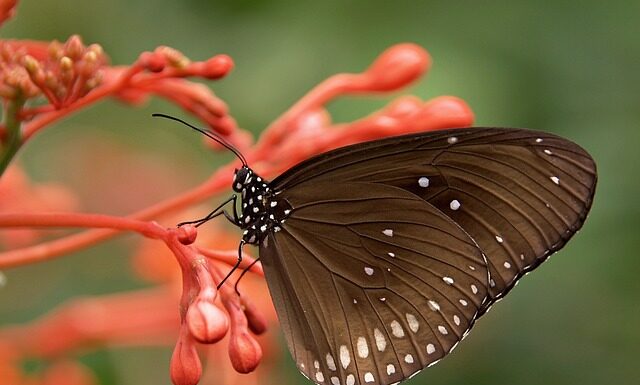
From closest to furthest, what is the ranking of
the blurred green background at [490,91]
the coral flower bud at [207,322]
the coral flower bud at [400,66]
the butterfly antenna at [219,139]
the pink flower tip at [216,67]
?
the coral flower bud at [207,322], the pink flower tip at [216,67], the butterfly antenna at [219,139], the coral flower bud at [400,66], the blurred green background at [490,91]

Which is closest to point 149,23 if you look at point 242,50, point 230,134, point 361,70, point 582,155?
point 242,50

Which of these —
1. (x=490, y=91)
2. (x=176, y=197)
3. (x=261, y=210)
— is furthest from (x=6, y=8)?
(x=490, y=91)

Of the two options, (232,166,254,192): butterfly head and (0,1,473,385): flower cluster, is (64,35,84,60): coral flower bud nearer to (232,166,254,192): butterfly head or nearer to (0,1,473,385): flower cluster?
(0,1,473,385): flower cluster

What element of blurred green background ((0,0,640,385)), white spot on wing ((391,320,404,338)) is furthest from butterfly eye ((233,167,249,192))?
blurred green background ((0,0,640,385))

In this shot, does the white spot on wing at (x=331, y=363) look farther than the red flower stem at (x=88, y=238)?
Yes

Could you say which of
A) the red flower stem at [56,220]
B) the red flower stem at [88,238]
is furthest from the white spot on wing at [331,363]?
the red flower stem at [56,220]

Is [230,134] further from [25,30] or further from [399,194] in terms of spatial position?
[25,30]

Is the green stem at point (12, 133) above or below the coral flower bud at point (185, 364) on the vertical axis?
above

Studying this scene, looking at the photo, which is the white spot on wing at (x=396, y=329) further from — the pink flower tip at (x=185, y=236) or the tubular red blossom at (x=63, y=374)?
the tubular red blossom at (x=63, y=374)
